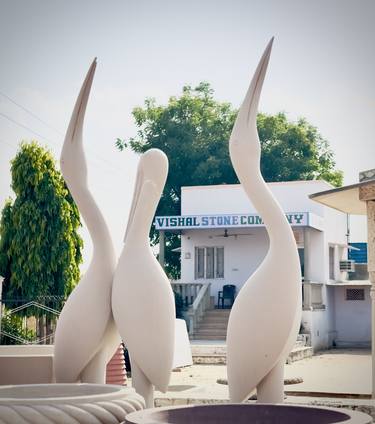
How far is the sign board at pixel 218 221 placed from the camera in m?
22.6

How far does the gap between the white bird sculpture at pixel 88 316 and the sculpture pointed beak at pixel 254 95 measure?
5.15ft

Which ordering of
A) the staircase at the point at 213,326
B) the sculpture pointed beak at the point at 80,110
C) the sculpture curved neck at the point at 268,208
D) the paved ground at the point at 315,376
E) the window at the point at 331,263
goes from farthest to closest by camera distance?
the window at the point at 331,263 → the staircase at the point at 213,326 → the paved ground at the point at 315,376 → the sculpture pointed beak at the point at 80,110 → the sculpture curved neck at the point at 268,208

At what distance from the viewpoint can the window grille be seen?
24.8 meters

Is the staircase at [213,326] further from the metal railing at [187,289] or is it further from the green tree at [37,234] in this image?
the green tree at [37,234]

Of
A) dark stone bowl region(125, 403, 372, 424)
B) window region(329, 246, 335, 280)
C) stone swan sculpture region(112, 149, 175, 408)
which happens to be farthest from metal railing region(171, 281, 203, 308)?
dark stone bowl region(125, 403, 372, 424)

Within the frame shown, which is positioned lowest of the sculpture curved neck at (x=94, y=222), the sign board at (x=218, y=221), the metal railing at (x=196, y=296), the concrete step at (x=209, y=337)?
the concrete step at (x=209, y=337)

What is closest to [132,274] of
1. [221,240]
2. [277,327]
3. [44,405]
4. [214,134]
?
[277,327]

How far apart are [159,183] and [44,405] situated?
3334 mm

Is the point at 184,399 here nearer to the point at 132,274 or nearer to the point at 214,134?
the point at 132,274

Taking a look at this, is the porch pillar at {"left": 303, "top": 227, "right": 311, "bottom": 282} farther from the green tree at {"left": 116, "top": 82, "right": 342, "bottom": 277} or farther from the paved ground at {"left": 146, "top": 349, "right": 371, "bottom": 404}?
the green tree at {"left": 116, "top": 82, "right": 342, "bottom": 277}

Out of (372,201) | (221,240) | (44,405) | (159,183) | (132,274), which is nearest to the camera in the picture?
(44,405)

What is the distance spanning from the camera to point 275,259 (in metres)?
6.23

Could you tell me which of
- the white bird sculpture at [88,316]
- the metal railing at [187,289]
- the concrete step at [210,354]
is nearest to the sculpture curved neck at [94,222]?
the white bird sculpture at [88,316]

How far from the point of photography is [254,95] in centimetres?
664
